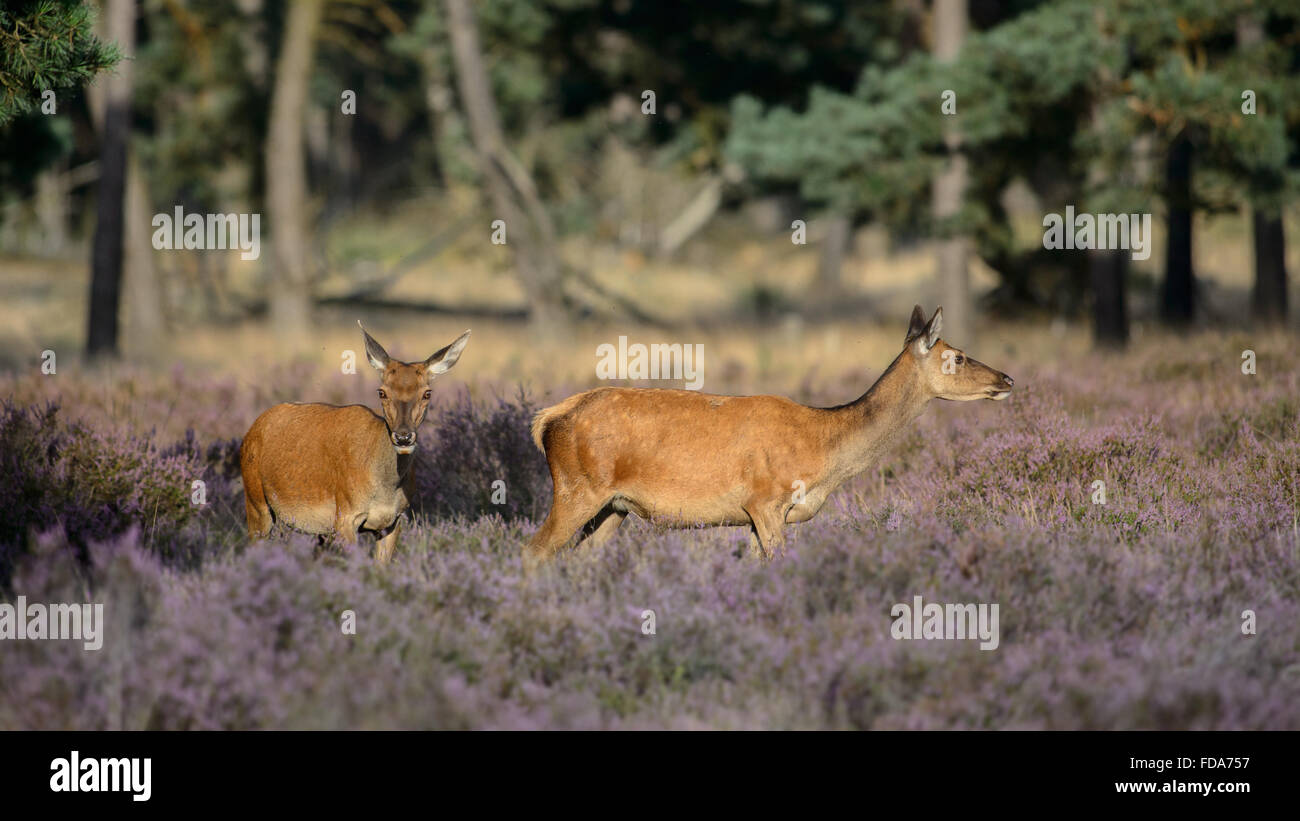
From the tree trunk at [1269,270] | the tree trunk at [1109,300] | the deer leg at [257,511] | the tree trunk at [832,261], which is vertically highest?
the tree trunk at [832,261]

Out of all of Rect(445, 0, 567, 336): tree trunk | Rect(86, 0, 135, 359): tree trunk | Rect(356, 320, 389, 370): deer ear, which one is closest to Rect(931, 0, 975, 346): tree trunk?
Rect(445, 0, 567, 336): tree trunk

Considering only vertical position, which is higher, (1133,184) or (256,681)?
(1133,184)

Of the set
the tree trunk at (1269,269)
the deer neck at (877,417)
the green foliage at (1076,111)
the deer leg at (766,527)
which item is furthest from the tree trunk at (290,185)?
the deer leg at (766,527)

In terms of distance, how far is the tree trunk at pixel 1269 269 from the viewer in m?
22.5

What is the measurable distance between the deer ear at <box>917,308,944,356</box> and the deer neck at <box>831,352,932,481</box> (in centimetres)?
11

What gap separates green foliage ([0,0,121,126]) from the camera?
802 cm

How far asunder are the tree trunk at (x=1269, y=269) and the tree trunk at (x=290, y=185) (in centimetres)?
1595

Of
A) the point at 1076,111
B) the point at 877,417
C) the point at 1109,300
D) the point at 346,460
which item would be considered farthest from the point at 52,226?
the point at 877,417

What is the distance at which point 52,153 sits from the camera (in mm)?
18391

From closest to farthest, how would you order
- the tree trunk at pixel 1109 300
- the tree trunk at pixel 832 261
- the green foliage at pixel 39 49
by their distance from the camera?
the green foliage at pixel 39 49 → the tree trunk at pixel 1109 300 → the tree trunk at pixel 832 261

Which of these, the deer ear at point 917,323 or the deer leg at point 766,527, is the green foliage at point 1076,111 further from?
the deer leg at point 766,527
